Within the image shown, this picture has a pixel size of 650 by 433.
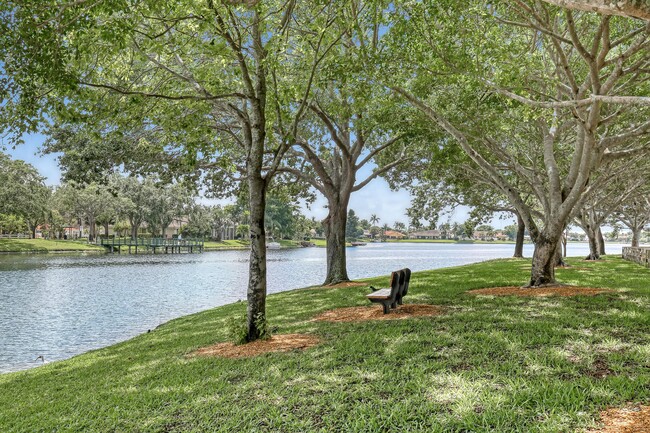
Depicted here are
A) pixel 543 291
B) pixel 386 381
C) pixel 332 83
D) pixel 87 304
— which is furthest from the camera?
pixel 87 304

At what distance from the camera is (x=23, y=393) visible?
23.8 feet

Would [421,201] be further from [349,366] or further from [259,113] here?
[349,366]

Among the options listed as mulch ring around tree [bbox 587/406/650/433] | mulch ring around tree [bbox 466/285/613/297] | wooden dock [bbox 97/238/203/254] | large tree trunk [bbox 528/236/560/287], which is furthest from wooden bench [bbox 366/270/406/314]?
wooden dock [bbox 97/238/203/254]

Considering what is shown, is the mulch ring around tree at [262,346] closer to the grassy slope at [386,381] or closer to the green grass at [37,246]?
the grassy slope at [386,381]

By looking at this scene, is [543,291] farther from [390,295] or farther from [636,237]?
[636,237]

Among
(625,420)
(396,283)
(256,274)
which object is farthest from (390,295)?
(625,420)

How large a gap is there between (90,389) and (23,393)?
153cm

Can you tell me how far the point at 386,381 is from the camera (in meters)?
5.15

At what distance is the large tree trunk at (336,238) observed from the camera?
1873 centimetres

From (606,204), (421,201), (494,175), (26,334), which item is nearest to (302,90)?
(494,175)

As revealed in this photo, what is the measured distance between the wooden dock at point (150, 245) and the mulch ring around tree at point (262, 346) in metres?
67.3

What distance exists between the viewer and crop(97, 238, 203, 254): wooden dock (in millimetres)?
71094

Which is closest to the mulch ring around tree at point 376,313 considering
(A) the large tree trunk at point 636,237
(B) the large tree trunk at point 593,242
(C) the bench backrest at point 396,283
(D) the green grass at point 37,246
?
(C) the bench backrest at point 396,283

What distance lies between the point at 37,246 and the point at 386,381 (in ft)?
242
